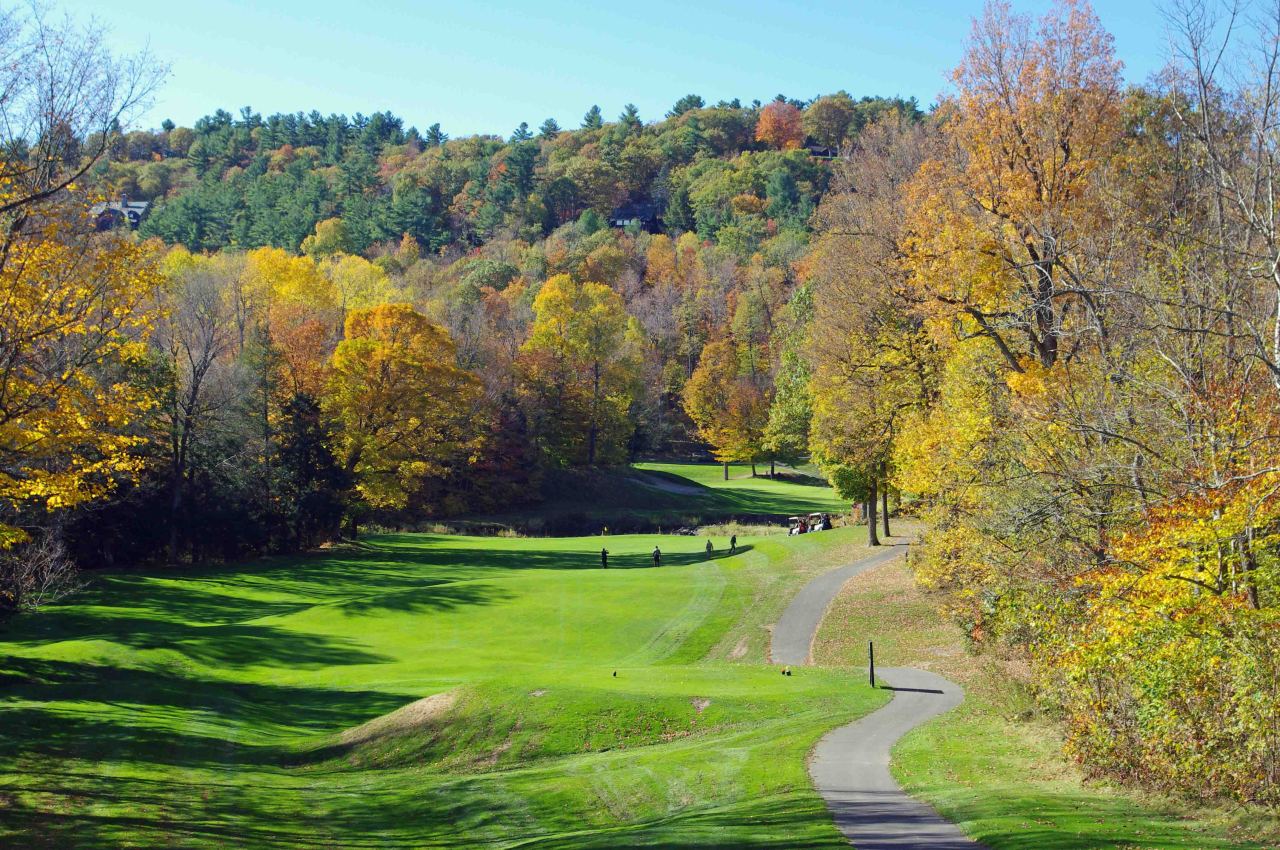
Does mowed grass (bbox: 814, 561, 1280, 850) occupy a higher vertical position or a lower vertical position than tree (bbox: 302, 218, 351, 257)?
lower

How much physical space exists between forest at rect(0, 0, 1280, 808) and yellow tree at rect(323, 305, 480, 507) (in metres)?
0.18

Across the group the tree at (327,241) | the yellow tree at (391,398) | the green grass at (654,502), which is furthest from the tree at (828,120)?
the yellow tree at (391,398)

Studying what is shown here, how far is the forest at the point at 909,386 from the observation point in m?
15.2

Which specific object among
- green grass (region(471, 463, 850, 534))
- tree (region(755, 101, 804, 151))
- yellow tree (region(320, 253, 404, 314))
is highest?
tree (region(755, 101, 804, 151))

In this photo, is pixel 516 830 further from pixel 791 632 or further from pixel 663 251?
pixel 663 251

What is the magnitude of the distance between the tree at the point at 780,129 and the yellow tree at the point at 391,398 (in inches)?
5125

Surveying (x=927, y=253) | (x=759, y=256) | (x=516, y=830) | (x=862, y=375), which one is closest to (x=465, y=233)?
(x=759, y=256)

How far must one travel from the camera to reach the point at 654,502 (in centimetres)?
7738

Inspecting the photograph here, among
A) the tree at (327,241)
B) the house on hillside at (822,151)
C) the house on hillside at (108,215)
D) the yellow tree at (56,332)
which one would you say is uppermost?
the house on hillside at (822,151)

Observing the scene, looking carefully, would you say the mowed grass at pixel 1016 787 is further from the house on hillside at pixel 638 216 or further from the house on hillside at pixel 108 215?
the house on hillside at pixel 638 216

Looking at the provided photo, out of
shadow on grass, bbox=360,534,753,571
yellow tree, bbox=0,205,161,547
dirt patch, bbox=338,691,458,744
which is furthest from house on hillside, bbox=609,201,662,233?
yellow tree, bbox=0,205,161,547

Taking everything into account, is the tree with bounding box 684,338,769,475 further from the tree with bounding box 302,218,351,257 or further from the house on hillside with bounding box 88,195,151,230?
the house on hillside with bounding box 88,195,151,230

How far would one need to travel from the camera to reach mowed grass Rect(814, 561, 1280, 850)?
→ 39.2 ft

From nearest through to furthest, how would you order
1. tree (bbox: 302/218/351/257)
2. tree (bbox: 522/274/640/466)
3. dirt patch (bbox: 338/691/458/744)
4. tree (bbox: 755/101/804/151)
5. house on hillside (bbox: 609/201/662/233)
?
1. dirt patch (bbox: 338/691/458/744)
2. tree (bbox: 522/274/640/466)
3. tree (bbox: 302/218/351/257)
4. house on hillside (bbox: 609/201/662/233)
5. tree (bbox: 755/101/804/151)
